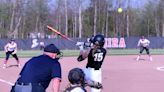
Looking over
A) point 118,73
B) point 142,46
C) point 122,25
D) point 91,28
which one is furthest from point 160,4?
point 118,73

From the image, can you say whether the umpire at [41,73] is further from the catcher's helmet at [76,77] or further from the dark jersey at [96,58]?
the dark jersey at [96,58]

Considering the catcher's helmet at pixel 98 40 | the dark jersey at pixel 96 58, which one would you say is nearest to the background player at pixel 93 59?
the dark jersey at pixel 96 58

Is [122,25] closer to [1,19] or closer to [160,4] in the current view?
[160,4]

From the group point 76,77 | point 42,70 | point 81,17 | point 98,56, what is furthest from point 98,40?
point 81,17

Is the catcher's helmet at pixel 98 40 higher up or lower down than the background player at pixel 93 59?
higher up

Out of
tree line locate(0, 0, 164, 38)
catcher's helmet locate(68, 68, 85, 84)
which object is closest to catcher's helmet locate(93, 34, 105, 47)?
catcher's helmet locate(68, 68, 85, 84)

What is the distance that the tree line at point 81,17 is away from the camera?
9262 centimetres

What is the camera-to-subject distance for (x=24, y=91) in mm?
6066

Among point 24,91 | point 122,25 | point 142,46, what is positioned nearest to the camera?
point 24,91

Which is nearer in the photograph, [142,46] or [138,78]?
[138,78]

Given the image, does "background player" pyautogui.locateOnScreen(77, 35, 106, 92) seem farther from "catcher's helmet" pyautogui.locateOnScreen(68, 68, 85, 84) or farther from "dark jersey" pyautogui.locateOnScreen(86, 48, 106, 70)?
"catcher's helmet" pyautogui.locateOnScreen(68, 68, 85, 84)

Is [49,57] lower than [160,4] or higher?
lower

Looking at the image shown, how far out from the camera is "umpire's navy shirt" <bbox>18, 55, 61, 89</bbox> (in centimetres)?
596

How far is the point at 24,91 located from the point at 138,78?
12.4 meters
